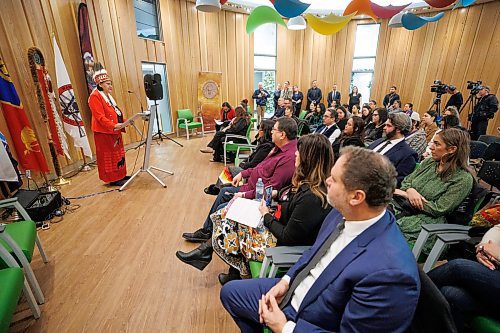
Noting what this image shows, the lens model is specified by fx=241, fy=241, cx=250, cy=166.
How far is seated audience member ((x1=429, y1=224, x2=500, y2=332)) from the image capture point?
1.05 metres

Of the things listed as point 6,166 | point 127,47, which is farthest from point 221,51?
point 6,166

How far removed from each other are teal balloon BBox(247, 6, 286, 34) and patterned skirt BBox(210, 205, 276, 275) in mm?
5466

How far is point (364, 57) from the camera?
372 inches

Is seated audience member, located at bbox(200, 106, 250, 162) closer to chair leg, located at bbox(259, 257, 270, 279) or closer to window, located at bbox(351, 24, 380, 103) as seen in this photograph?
chair leg, located at bbox(259, 257, 270, 279)

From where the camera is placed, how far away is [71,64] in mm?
4199

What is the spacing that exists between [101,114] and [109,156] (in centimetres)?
61

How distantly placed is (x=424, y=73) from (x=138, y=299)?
10.5 metres

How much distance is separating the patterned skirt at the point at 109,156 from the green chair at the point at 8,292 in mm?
2271

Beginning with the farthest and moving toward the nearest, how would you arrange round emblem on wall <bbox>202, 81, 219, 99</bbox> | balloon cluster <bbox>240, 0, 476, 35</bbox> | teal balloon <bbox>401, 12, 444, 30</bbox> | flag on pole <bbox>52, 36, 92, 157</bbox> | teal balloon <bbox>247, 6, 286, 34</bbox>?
1. round emblem on wall <bbox>202, 81, 219, 99</bbox>
2. teal balloon <bbox>247, 6, 286, 34</bbox>
3. teal balloon <bbox>401, 12, 444, 30</bbox>
4. balloon cluster <bbox>240, 0, 476, 35</bbox>
5. flag on pole <bbox>52, 36, 92, 157</bbox>

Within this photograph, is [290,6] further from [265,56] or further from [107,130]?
[265,56]

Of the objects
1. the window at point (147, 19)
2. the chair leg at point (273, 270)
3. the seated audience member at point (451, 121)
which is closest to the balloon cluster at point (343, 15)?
the seated audience member at point (451, 121)

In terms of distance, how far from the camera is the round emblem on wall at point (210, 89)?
25.6ft

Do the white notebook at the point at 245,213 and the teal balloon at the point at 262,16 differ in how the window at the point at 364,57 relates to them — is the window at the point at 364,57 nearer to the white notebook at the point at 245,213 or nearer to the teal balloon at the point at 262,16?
the teal balloon at the point at 262,16

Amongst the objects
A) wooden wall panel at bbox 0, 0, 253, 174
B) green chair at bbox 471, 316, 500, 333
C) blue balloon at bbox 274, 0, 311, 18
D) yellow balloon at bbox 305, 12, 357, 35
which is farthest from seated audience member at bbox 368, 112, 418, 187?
wooden wall panel at bbox 0, 0, 253, 174
